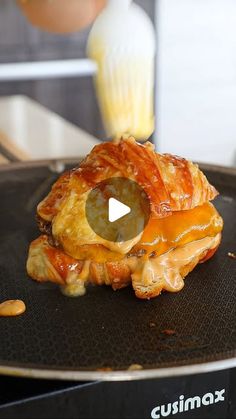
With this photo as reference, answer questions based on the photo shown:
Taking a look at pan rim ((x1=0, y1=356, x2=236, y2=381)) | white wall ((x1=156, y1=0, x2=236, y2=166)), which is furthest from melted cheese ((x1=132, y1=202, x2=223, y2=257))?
white wall ((x1=156, y1=0, x2=236, y2=166))

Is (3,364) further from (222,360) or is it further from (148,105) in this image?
(148,105)

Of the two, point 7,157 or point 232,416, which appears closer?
point 232,416

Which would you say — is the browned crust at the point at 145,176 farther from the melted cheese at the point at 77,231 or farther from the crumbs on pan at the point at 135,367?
the crumbs on pan at the point at 135,367

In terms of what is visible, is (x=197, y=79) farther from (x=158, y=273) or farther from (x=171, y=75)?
(x=158, y=273)

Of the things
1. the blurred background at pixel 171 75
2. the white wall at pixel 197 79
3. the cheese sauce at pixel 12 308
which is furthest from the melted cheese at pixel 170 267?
the white wall at pixel 197 79

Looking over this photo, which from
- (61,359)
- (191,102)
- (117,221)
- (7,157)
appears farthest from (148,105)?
(191,102)

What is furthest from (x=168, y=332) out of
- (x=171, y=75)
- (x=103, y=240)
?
(x=171, y=75)

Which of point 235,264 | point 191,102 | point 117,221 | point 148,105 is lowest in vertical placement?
point 191,102
